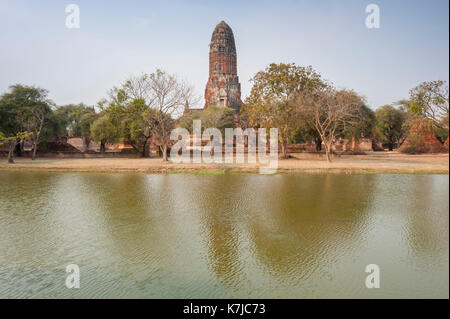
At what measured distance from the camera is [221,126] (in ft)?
128

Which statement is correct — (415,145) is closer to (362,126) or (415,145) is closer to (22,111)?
(362,126)

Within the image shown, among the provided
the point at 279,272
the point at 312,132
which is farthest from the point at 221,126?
the point at 279,272

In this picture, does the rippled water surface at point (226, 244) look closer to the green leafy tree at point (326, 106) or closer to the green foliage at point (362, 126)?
the green leafy tree at point (326, 106)

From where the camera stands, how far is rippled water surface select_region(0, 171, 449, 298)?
440 centimetres

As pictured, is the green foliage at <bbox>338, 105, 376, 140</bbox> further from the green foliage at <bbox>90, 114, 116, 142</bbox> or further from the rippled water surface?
the green foliage at <bbox>90, 114, 116, 142</bbox>

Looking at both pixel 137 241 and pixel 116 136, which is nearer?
pixel 137 241

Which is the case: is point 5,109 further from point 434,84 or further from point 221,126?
point 434,84

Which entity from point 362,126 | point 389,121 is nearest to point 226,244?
point 362,126

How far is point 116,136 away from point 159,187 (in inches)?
855

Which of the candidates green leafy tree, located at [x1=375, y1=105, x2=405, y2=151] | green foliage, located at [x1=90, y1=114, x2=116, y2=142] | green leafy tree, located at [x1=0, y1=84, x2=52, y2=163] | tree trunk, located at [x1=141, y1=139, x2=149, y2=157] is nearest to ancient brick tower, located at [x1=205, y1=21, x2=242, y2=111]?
green leafy tree, located at [x1=375, y1=105, x2=405, y2=151]

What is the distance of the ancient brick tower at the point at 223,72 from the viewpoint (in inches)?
3403

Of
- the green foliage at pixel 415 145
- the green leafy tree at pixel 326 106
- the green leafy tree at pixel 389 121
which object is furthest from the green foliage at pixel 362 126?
the green leafy tree at pixel 389 121

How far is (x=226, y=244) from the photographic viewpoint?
6176 millimetres

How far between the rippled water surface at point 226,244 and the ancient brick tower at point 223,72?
77861 mm
